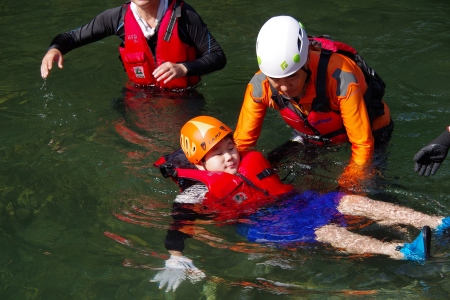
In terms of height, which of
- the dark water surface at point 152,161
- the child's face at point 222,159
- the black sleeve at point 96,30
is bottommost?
the dark water surface at point 152,161

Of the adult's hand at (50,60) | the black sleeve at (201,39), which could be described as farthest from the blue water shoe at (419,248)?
the adult's hand at (50,60)

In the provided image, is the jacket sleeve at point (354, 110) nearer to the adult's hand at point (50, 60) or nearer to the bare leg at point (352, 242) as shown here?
the bare leg at point (352, 242)

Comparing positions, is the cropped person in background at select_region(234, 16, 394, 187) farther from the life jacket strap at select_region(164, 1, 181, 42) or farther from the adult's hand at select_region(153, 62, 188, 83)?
the life jacket strap at select_region(164, 1, 181, 42)

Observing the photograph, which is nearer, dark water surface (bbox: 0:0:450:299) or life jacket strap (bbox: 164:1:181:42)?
dark water surface (bbox: 0:0:450:299)

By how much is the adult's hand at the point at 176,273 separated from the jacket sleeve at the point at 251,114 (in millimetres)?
1259

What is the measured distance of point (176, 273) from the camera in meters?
4.94

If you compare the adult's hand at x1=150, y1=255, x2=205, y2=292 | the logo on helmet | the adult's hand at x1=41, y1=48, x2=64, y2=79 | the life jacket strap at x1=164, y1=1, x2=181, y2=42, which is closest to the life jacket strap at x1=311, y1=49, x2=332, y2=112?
the logo on helmet

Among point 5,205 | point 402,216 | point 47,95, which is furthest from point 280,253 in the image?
point 47,95

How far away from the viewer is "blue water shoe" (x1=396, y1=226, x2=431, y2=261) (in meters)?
4.55

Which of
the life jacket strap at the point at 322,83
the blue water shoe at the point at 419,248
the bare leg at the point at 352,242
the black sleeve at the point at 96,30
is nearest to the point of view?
the blue water shoe at the point at 419,248

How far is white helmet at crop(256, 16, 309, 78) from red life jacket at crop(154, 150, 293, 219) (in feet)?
2.67

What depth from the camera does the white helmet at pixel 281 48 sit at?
16.7 feet

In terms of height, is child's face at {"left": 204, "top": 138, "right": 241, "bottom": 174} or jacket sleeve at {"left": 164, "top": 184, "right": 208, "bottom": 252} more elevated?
child's face at {"left": 204, "top": 138, "right": 241, "bottom": 174}

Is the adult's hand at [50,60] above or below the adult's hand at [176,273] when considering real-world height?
above
